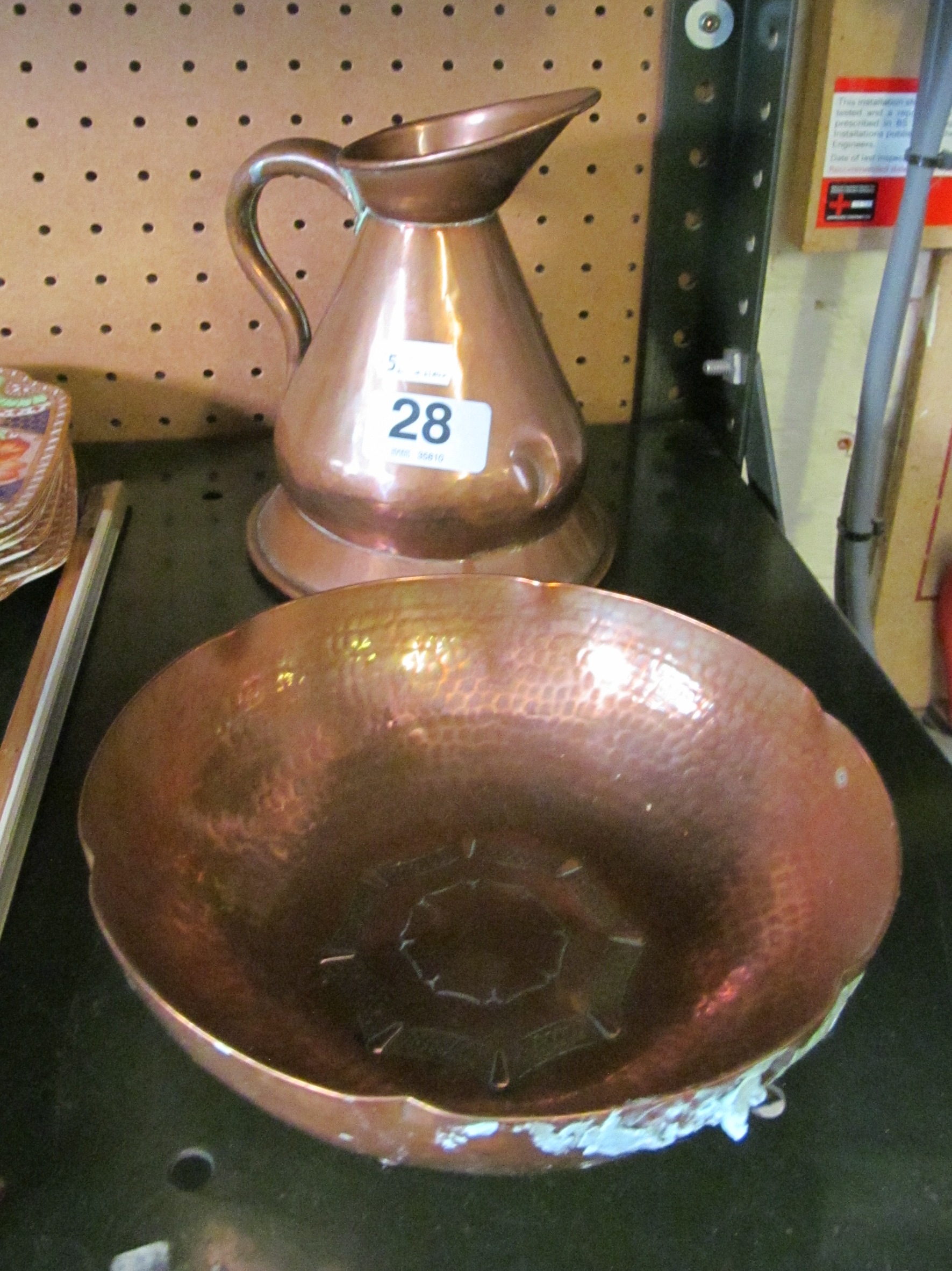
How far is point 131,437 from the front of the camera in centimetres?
78

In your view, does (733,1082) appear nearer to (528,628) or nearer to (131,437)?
(528,628)

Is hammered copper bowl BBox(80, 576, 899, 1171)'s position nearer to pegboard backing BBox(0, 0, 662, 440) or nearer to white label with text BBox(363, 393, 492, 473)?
white label with text BBox(363, 393, 492, 473)

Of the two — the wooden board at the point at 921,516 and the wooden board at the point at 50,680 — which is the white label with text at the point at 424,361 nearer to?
the wooden board at the point at 50,680

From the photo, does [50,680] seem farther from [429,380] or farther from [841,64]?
[841,64]

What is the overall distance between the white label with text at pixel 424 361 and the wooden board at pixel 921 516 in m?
0.45

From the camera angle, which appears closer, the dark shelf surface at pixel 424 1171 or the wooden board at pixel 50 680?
the dark shelf surface at pixel 424 1171

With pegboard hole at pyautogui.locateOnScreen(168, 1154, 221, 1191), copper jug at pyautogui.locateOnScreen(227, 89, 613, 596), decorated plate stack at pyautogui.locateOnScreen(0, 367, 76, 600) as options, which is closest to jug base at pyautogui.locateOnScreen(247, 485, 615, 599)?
copper jug at pyautogui.locateOnScreen(227, 89, 613, 596)

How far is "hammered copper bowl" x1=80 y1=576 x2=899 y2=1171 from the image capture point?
0.34 m

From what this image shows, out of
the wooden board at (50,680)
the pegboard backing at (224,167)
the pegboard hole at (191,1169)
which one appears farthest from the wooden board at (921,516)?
the pegboard hole at (191,1169)

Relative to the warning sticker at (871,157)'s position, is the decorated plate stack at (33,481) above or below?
below

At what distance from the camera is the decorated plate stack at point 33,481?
599 millimetres

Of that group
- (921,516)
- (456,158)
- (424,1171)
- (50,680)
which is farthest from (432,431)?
→ (921,516)

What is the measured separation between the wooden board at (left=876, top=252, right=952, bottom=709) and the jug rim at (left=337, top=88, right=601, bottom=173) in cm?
38

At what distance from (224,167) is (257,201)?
0.12m
